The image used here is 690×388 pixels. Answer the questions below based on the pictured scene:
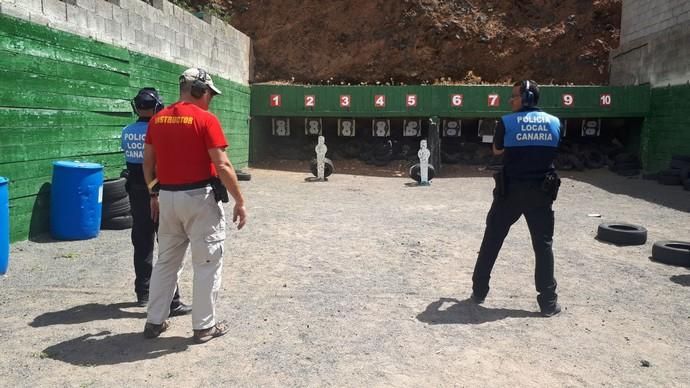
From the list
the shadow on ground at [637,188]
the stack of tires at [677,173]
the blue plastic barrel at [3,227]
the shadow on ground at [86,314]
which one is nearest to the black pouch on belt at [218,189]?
the shadow on ground at [86,314]

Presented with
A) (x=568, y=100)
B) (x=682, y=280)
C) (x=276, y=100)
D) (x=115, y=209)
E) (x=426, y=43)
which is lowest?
(x=682, y=280)

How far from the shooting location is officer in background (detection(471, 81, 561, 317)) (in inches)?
154

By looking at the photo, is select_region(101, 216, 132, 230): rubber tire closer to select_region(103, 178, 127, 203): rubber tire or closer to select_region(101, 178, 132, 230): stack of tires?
select_region(101, 178, 132, 230): stack of tires

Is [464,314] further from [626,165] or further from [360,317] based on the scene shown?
[626,165]

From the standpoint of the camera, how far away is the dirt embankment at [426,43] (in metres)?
18.7

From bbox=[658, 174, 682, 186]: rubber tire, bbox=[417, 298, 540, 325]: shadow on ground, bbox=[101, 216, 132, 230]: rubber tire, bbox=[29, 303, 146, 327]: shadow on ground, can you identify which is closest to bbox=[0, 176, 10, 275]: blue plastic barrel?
bbox=[29, 303, 146, 327]: shadow on ground

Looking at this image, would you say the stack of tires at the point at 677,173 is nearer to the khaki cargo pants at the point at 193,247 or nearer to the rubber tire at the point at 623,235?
the rubber tire at the point at 623,235

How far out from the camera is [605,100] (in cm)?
1580

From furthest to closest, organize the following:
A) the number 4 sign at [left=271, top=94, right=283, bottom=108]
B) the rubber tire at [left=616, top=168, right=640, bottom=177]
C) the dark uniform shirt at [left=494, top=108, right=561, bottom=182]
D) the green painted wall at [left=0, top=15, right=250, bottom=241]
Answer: the number 4 sign at [left=271, top=94, right=283, bottom=108], the rubber tire at [left=616, top=168, right=640, bottom=177], the green painted wall at [left=0, top=15, right=250, bottom=241], the dark uniform shirt at [left=494, top=108, right=561, bottom=182]

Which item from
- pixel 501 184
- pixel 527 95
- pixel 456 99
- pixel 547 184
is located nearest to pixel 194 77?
pixel 501 184

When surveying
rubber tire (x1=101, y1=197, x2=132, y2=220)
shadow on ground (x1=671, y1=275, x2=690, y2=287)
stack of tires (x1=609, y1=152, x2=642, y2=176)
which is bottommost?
shadow on ground (x1=671, y1=275, x2=690, y2=287)

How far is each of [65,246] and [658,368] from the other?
Result: 587 centimetres

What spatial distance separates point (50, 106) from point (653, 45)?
1546cm

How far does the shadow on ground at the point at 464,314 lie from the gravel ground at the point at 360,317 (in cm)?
2
